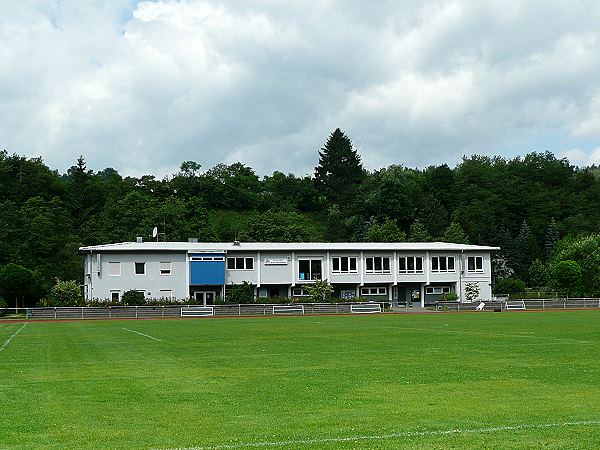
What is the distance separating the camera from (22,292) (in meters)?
69.8

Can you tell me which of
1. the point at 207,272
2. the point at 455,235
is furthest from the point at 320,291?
the point at 455,235

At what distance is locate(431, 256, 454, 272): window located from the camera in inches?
3312

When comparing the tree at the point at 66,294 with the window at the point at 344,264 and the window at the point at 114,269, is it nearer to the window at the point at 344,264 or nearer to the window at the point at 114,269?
the window at the point at 114,269

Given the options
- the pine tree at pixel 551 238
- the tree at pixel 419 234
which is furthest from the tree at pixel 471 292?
the pine tree at pixel 551 238

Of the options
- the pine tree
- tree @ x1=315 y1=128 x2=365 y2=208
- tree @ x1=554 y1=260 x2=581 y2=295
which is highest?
tree @ x1=315 y1=128 x2=365 y2=208

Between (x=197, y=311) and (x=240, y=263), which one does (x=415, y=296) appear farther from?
(x=197, y=311)

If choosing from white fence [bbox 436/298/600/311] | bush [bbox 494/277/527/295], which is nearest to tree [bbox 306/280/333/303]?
white fence [bbox 436/298/600/311]

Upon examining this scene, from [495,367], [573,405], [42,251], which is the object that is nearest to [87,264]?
[42,251]

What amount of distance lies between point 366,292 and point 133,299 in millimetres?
25383

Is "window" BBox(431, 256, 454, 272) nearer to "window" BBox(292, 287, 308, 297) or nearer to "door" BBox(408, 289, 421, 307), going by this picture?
"door" BBox(408, 289, 421, 307)

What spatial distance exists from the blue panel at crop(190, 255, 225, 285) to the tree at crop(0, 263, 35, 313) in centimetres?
1537

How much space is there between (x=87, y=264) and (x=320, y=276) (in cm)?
2318

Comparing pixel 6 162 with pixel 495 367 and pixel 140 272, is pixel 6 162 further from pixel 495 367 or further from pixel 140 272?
pixel 495 367

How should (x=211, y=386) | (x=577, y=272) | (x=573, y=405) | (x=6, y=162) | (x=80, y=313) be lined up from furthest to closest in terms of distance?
(x=6, y=162), (x=577, y=272), (x=80, y=313), (x=211, y=386), (x=573, y=405)
